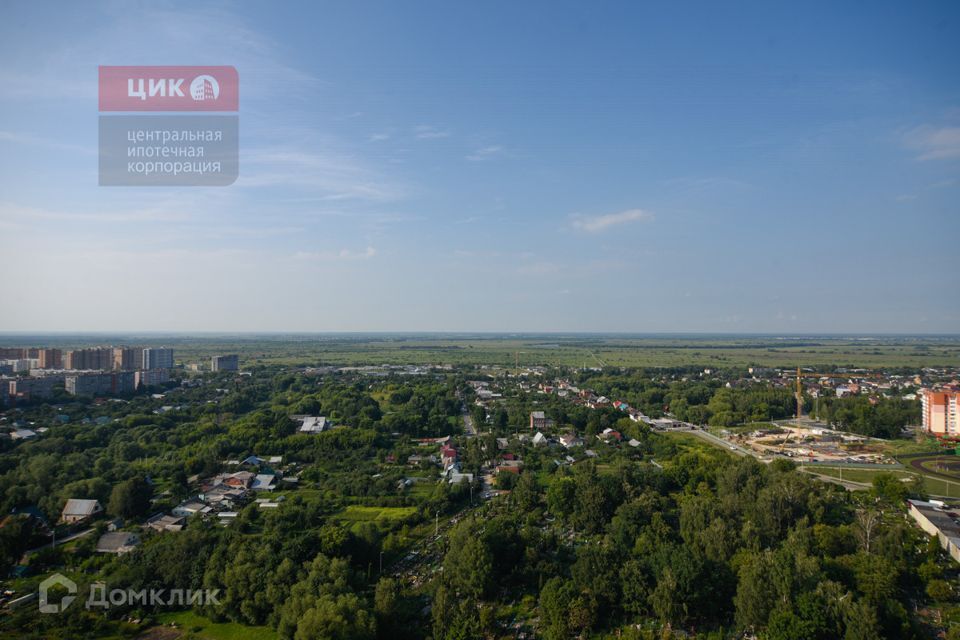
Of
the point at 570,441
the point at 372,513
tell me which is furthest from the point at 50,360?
the point at 570,441

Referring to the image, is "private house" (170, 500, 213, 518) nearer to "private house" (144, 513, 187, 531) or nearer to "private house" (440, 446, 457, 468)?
"private house" (144, 513, 187, 531)

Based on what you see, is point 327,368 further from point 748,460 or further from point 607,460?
point 748,460

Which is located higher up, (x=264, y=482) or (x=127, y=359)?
(x=127, y=359)

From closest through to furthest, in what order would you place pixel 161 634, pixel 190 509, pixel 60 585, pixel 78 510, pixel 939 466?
pixel 161 634 < pixel 60 585 < pixel 78 510 < pixel 190 509 < pixel 939 466

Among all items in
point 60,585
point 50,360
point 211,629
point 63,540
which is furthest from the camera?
point 50,360

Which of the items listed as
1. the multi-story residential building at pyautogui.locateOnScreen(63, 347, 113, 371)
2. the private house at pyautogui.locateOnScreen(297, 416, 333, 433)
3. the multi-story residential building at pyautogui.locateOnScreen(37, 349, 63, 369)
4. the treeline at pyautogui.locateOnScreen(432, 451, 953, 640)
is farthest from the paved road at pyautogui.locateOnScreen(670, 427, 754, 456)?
the multi-story residential building at pyautogui.locateOnScreen(37, 349, 63, 369)

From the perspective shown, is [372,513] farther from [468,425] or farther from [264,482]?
[468,425]

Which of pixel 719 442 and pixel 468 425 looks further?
pixel 468 425

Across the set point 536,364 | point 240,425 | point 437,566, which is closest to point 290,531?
point 437,566
